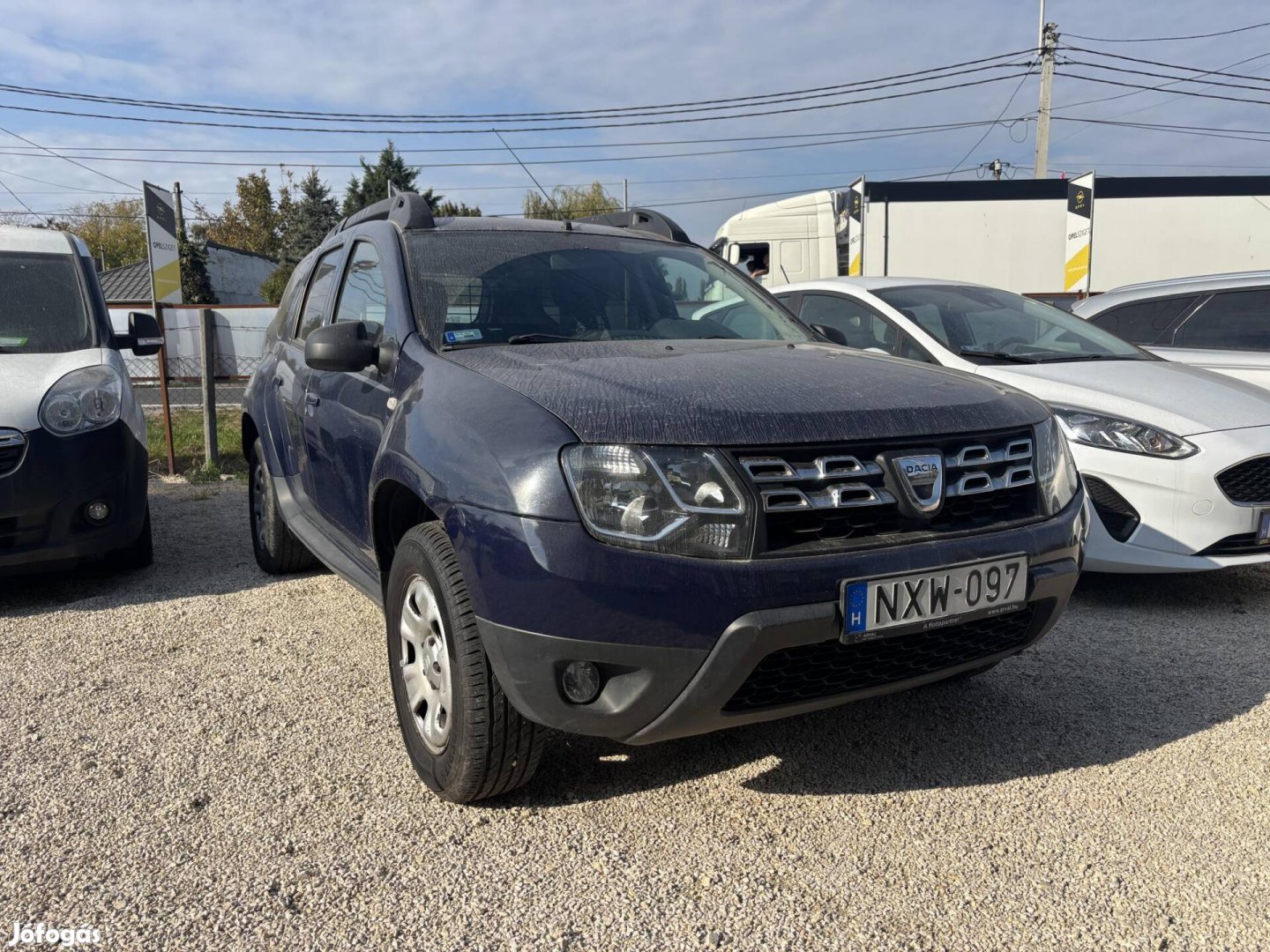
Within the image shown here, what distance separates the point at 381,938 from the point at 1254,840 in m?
2.16

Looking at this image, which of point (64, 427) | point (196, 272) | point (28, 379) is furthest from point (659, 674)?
point (196, 272)

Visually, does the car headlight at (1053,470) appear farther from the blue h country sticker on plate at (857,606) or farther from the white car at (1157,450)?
the white car at (1157,450)

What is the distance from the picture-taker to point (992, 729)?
3.02 metres

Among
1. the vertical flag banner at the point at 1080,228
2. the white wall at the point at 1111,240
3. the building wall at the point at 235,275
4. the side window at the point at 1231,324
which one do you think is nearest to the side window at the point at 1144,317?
the side window at the point at 1231,324

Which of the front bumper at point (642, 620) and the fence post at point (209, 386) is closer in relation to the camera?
the front bumper at point (642, 620)

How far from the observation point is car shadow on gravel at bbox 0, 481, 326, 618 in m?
4.57

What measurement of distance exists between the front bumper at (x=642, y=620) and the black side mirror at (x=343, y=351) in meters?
0.89

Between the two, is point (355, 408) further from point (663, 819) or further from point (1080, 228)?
point (1080, 228)

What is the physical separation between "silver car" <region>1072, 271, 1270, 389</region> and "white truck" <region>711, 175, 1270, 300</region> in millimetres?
8095

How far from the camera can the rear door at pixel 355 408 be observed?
3008 millimetres

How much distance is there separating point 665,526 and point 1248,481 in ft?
10.6

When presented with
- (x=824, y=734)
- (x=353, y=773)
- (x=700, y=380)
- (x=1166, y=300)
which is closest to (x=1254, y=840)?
(x=824, y=734)

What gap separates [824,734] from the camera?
9.77 feet

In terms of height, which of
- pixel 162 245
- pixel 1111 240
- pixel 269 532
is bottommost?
pixel 269 532
